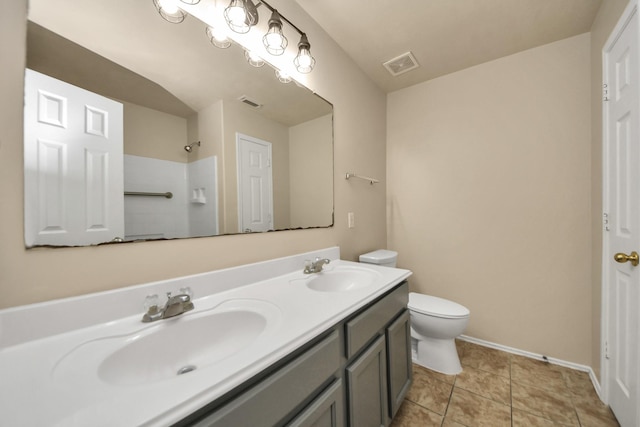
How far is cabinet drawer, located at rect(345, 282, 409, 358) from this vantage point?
0.84m

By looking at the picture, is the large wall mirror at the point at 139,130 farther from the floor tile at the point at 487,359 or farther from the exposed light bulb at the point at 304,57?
the floor tile at the point at 487,359

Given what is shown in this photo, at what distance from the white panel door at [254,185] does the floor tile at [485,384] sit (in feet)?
5.29

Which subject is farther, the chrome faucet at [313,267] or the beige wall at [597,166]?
the beige wall at [597,166]

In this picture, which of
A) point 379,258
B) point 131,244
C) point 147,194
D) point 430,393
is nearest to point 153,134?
point 147,194

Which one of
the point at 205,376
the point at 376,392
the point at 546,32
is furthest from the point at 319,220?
the point at 546,32

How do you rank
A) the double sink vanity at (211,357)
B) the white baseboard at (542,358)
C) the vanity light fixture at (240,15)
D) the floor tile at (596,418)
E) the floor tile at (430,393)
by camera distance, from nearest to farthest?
the double sink vanity at (211,357), the vanity light fixture at (240,15), the floor tile at (596,418), the floor tile at (430,393), the white baseboard at (542,358)

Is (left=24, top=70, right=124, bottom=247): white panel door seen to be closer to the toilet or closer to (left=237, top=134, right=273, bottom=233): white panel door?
(left=237, top=134, right=273, bottom=233): white panel door

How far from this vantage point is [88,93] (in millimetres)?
728

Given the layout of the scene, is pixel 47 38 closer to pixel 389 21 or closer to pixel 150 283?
pixel 150 283

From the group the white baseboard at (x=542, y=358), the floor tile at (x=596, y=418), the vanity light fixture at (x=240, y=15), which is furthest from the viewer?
the white baseboard at (x=542, y=358)

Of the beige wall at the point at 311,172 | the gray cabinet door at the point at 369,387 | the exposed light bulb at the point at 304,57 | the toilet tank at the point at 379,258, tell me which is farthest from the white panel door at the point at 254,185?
the toilet tank at the point at 379,258

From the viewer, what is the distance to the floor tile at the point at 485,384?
4.61 feet

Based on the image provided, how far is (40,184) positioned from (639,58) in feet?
7.44

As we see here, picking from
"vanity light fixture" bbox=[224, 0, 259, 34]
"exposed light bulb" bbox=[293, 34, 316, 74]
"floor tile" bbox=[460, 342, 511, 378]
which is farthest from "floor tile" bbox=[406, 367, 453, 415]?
"vanity light fixture" bbox=[224, 0, 259, 34]
